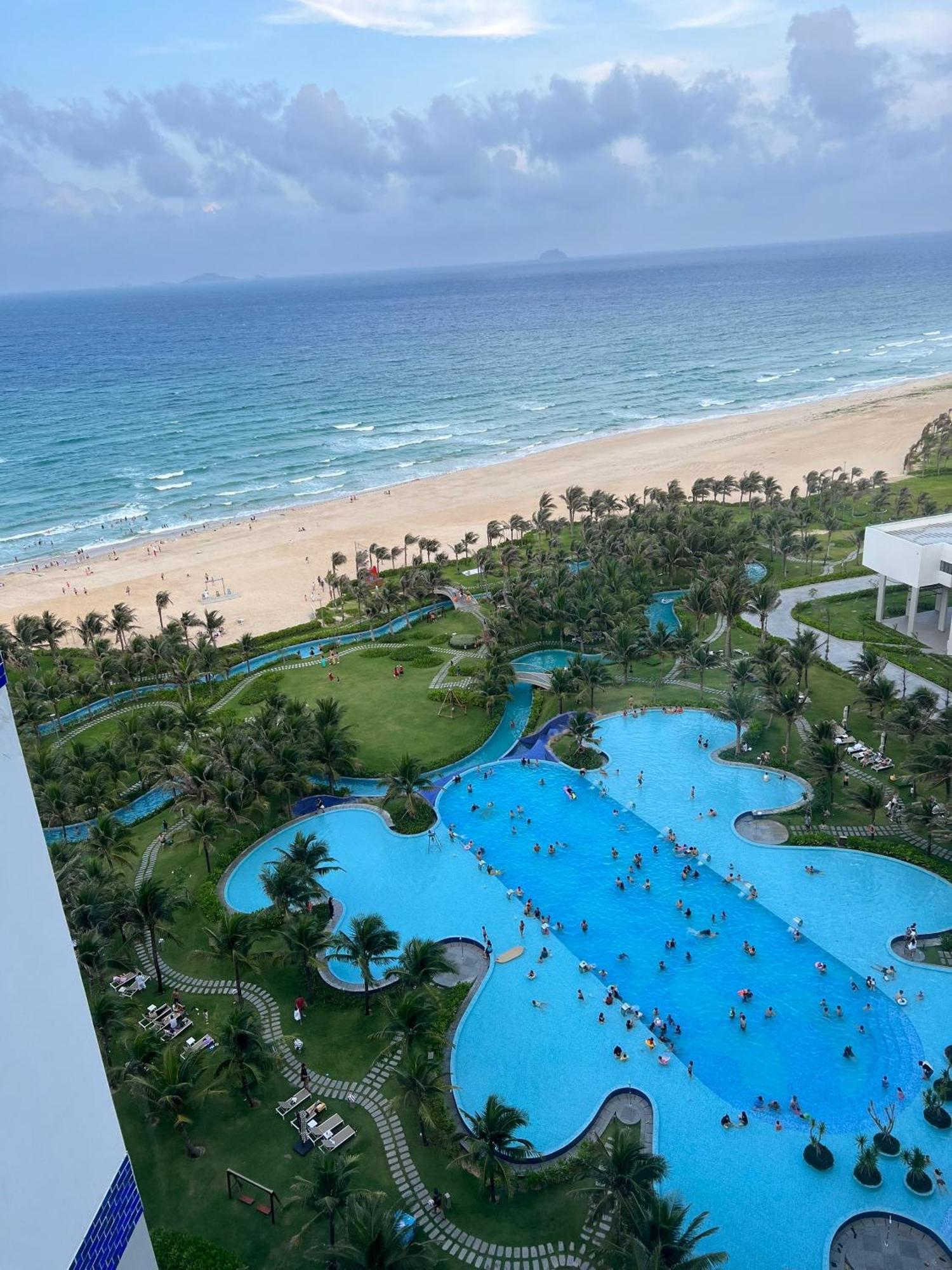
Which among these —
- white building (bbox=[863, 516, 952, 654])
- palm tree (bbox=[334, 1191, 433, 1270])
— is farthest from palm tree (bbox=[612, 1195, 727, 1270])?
white building (bbox=[863, 516, 952, 654])

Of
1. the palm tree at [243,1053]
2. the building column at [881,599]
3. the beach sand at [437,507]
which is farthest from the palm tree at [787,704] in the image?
the beach sand at [437,507]

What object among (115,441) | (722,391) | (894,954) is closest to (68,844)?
(894,954)

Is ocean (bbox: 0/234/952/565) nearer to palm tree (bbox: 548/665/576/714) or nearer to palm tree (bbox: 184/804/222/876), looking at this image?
palm tree (bbox: 548/665/576/714)

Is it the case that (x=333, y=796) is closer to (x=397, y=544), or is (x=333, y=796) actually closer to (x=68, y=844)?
(x=68, y=844)

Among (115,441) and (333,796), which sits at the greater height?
(115,441)

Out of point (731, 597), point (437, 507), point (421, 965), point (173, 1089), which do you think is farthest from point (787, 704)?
point (437, 507)

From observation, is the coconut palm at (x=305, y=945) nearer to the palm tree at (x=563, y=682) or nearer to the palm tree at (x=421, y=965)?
the palm tree at (x=421, y=965)
